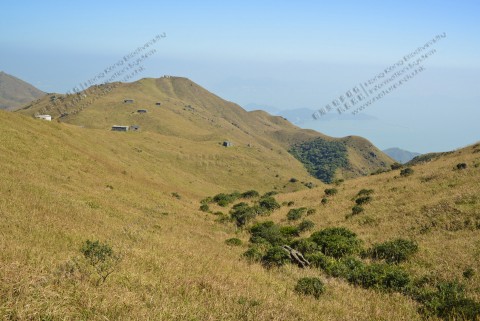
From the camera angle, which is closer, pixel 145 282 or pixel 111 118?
pixel 145 282

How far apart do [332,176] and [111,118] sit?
11925 centimetres

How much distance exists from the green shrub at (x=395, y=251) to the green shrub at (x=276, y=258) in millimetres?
5138

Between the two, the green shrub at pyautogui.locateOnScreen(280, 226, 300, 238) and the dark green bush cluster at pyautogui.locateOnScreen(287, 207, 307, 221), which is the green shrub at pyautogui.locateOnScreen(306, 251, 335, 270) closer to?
the green shrub at pyautogui.locateOnScreen(280, 226, 300, 238)

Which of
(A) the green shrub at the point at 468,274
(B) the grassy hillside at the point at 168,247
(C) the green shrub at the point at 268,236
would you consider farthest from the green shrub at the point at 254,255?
(A) the green shrub at the point at 468,274

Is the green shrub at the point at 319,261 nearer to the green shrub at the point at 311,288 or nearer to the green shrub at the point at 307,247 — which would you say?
the green shrub at the point at 307,247

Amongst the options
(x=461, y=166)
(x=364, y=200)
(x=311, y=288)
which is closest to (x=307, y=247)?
(x=311, y=288)

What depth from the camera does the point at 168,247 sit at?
539 inches

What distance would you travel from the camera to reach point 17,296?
5527mm

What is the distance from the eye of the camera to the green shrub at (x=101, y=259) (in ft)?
26.5

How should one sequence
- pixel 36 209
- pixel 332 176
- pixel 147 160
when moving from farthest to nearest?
pixel 332 176
pixel 147 160
pixel 36 209

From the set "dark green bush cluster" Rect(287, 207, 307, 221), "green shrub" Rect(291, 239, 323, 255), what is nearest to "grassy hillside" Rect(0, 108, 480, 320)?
"dark green bush cluster" Rect(287, 207, 307, 221)

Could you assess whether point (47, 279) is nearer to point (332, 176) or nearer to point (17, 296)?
point (17, 296)

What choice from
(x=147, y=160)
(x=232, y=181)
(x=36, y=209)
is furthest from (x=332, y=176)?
(x=36, y=209)

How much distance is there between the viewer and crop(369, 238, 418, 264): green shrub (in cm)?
1635
